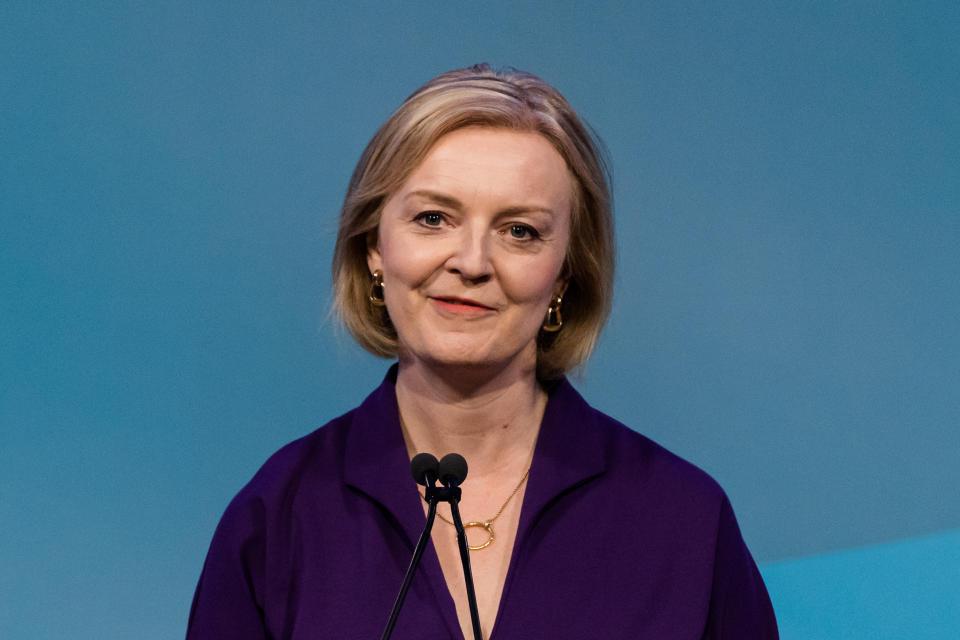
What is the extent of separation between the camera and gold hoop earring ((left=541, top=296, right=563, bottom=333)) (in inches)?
80.4

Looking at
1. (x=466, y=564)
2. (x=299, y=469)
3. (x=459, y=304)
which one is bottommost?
(x=466, y=564)

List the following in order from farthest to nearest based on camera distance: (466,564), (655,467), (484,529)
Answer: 1. (655,467)
2. (484,529)
3. (466,564)

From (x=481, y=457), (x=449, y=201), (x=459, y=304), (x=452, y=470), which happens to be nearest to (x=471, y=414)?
(x=481, y=457)

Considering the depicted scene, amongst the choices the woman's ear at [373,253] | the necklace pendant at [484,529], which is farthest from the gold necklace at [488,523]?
the woman's ear at [373,253]

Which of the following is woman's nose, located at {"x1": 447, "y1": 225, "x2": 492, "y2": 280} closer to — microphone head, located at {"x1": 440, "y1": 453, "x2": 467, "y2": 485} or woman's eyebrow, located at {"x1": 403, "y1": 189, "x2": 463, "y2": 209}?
woman's eyebrow, located at {"x1": 403, "y1": 189, "x2": 463, "y2": 209}

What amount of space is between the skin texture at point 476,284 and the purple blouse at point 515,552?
A: 49 mm

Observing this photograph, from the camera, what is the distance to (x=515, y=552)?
190 centimetres

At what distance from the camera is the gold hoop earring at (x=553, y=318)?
6.70 feet

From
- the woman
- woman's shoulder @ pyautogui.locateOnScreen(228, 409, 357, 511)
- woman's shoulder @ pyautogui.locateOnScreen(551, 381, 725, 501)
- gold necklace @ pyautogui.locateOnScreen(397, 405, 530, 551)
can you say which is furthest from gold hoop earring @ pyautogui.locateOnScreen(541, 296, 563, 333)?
woman's shoulder @ pyautogui.locateOnScreen(228, 409, 357, 511)

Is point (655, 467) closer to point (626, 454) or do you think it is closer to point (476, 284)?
point (626, 454)

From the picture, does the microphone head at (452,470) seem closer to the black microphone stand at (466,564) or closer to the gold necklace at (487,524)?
the black microphone stand at (466,564)

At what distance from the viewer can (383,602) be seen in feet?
6.11

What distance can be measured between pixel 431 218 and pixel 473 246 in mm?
88

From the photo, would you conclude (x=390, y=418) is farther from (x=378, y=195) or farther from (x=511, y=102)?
(x=511, y=102)
